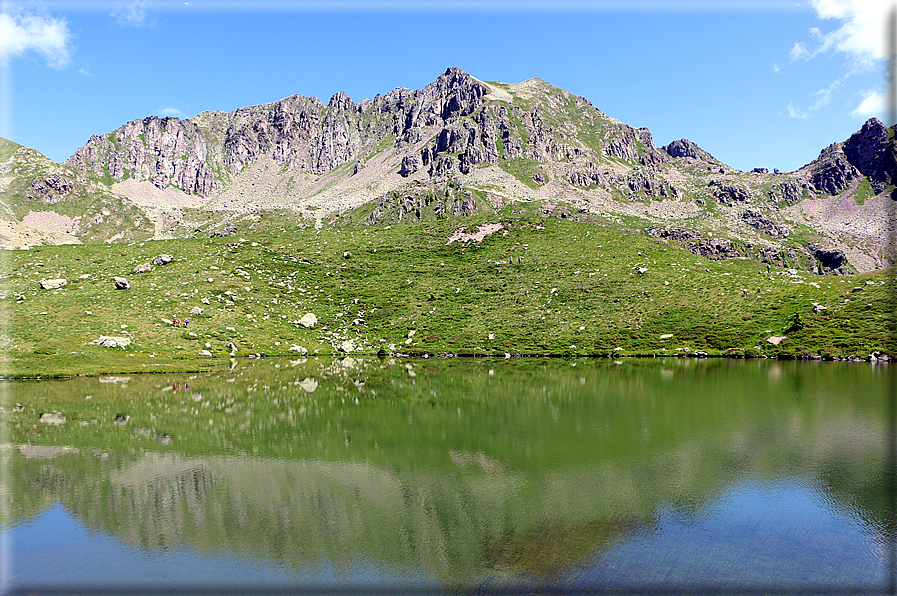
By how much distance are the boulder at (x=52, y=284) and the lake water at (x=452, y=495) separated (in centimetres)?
5615

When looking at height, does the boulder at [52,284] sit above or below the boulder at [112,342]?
above

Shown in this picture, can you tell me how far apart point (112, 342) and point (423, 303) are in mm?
55395

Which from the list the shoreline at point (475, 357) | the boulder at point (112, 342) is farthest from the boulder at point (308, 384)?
the boulder at point (112, 342)

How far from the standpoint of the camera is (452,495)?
17.8 meters

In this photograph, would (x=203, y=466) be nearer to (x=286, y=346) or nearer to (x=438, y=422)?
(x=438, y=422)

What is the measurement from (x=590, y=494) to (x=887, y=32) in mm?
22046

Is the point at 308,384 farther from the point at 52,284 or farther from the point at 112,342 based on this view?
the point at 52,284

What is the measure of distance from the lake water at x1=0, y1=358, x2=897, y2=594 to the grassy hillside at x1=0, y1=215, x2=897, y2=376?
32.6 meters

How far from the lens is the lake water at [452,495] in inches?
494

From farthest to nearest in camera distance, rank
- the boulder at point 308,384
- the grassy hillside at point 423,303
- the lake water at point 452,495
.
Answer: the grassy hillside at point 423,303 → the boulder at point 308,384 → the lake water at point 452,495

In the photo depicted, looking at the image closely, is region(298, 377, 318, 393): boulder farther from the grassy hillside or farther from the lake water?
the grassy hillside

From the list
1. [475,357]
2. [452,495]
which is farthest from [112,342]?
[452,495]

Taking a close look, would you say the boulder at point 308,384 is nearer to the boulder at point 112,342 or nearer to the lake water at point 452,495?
the lake water at point 452,495

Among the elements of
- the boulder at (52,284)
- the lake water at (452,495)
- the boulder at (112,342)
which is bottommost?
the lake water at (452,495)
